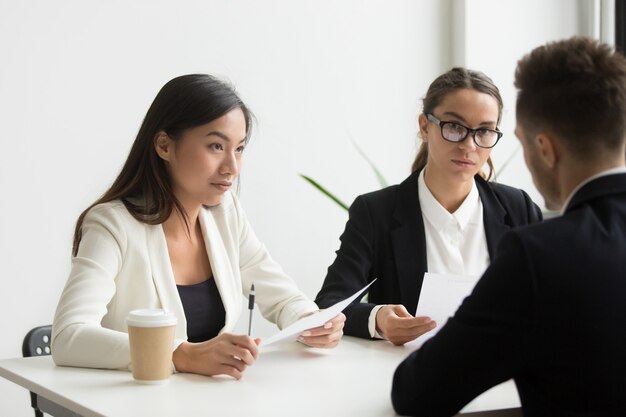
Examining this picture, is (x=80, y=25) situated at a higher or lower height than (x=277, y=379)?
higher

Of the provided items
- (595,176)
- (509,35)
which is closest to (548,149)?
(595,176)

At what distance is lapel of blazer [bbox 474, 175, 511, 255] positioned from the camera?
8.11 feet

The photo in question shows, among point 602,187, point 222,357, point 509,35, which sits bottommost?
point 222,357

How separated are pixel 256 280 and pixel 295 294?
0.41ft

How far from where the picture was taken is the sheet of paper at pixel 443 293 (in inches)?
79.8

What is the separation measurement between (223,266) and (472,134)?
2.63ft

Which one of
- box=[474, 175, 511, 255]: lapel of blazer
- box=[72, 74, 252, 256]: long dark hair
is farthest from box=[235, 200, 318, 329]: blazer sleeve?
box=[474, 175, 511, 255]: lapel of blazer

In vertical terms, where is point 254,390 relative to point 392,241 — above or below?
below

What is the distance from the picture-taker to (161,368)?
1.67 meters

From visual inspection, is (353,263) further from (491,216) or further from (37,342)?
(37,342)

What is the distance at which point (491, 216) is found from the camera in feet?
8.19

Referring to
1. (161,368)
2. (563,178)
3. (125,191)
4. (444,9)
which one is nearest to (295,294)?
(125,191)

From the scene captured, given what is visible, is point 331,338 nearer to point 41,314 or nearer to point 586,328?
point 586,328

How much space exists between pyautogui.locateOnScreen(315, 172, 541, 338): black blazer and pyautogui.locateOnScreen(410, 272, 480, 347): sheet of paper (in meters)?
0.36
